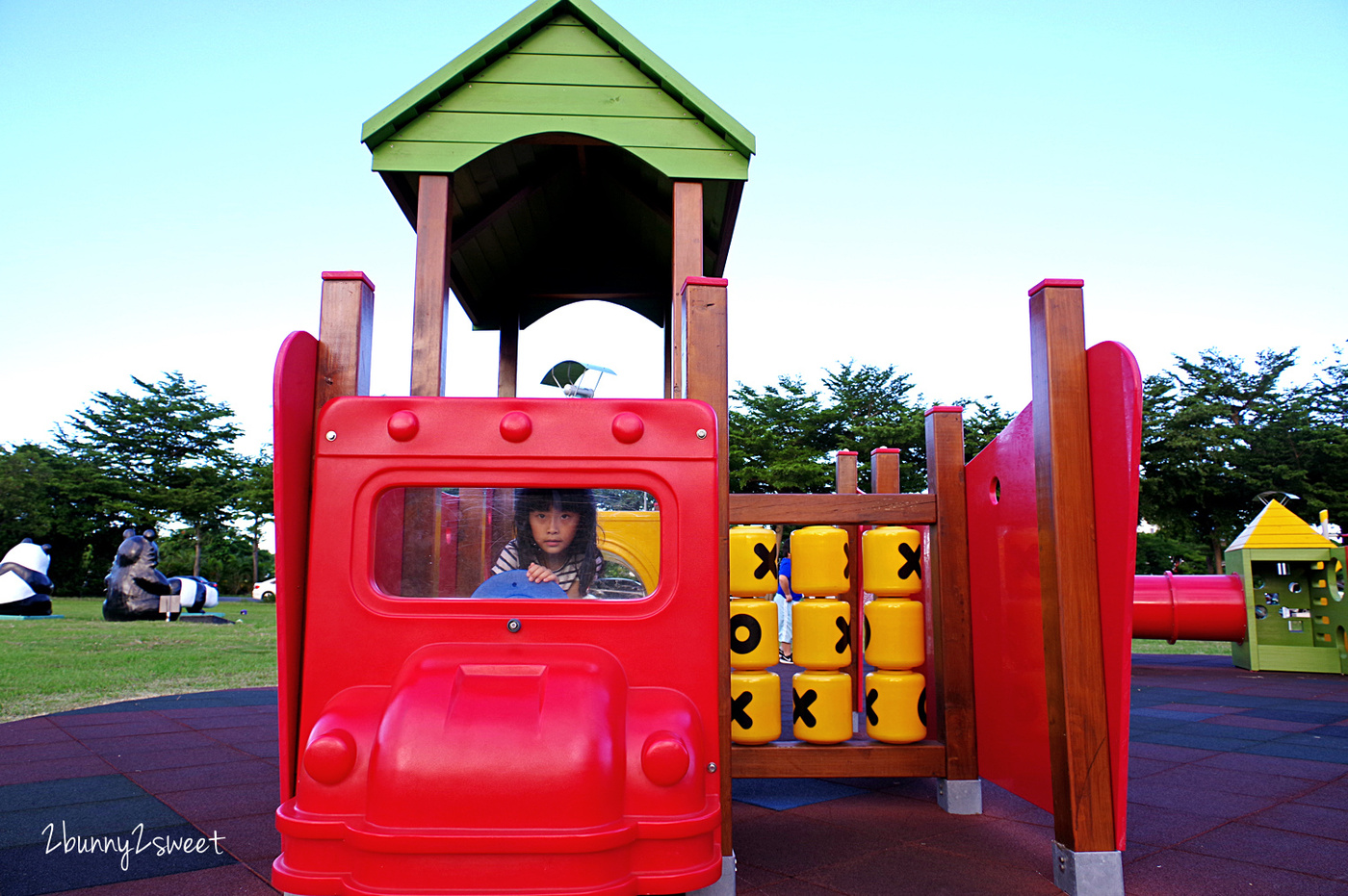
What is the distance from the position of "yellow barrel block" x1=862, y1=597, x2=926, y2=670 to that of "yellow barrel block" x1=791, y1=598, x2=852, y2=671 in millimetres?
130

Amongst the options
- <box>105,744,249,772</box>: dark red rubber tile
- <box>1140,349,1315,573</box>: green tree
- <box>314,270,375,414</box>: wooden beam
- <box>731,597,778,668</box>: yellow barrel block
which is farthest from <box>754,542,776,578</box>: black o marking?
<box>1140,349,1315,573</box>: green tree

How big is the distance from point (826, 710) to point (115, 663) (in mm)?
8141

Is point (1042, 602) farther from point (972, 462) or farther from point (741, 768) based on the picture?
point (741, 768)

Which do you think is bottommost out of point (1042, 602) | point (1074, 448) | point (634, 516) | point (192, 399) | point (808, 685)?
point (808, 685)

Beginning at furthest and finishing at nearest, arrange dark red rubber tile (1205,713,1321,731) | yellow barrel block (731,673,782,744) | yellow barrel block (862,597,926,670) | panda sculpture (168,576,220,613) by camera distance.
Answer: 1. panda sculpture (168,576,220,613)
2. dark red rubber tile (1205,713,1321,731)
3. yellow barrel block (862,597,926,670)
4. yellow barrel block (731,673,782,744)

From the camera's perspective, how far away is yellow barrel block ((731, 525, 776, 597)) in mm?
3348

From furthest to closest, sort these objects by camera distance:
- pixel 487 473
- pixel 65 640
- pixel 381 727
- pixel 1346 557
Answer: pixel 65 640, pixel 1346 557, pixel 487 473, pixel 381 727

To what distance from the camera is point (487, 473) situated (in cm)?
222

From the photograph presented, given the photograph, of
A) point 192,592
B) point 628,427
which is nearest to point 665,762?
point 628,427

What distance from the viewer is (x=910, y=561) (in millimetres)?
3393

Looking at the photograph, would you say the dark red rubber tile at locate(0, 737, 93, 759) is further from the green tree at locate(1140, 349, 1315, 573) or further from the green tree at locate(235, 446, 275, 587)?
the green tree at locate(235, 446, 275, 587)

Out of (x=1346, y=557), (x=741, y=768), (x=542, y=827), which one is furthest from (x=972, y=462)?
(x=1346, y=557)

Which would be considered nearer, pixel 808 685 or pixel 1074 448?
pixel 1074 448

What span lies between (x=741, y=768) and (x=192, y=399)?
4364cm
